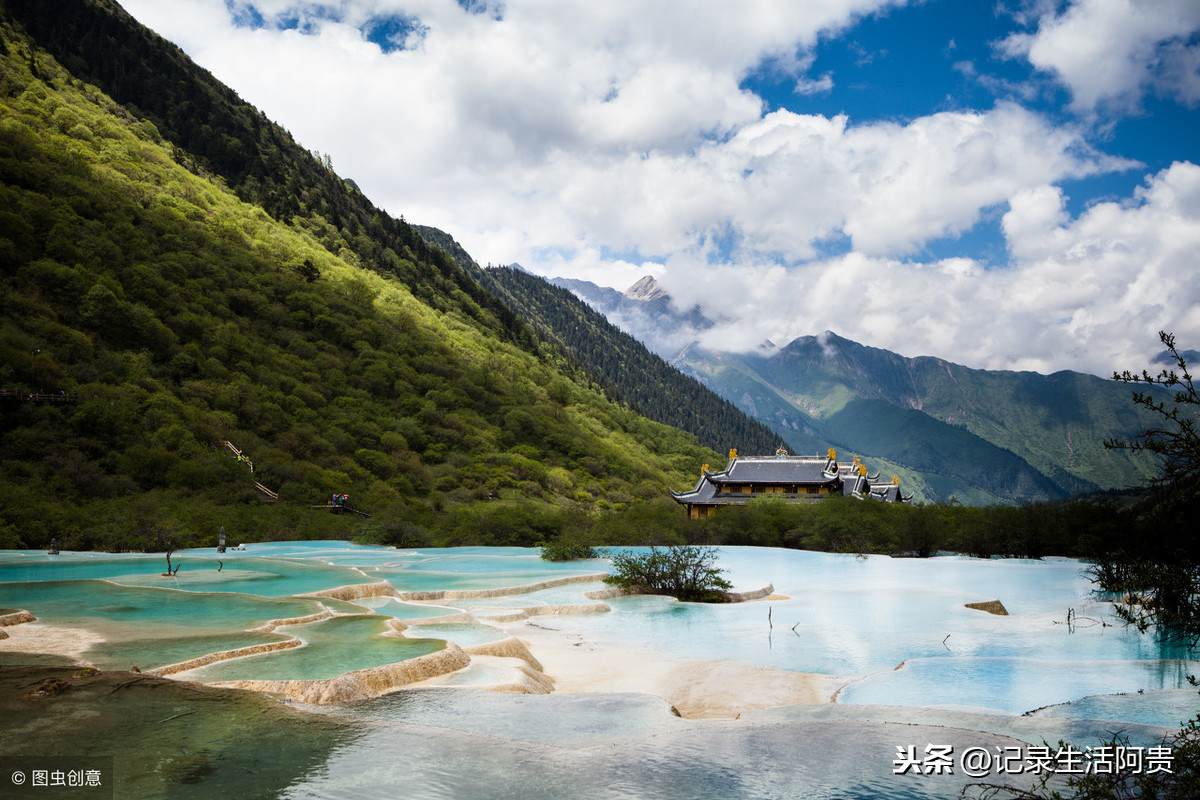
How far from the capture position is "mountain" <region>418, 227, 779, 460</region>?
154250 millimetres

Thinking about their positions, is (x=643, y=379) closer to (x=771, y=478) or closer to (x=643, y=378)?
(x=643, y=378)

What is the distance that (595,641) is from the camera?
11766 millimetres

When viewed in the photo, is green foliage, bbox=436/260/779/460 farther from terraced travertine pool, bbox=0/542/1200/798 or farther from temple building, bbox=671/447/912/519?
terraced travertine pool, bbox=0/542/1200/798

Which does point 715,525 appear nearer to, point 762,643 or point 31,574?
point 762,643

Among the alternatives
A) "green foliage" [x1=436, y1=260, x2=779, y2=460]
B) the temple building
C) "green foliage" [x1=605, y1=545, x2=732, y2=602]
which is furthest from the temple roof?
"green foliage" [x1=436, y1=260, x2=779, y2=460]

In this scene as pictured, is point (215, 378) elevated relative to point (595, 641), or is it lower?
elevated

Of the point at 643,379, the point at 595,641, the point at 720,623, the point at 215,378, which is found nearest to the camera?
the point at 595,641

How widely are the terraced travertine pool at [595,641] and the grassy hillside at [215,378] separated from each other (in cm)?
1001

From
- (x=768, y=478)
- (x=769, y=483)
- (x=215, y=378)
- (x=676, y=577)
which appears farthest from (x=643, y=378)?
(x=676, y=577)

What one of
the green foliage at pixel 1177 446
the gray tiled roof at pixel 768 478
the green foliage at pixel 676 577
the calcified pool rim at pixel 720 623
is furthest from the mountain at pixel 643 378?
the green foliage at pixel 1177 446

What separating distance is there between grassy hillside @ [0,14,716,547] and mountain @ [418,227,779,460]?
233 ft

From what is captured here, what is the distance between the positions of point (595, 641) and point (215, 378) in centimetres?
3986

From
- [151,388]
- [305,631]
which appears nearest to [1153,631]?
[305,631]

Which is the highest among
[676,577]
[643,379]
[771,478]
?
[643,379]
